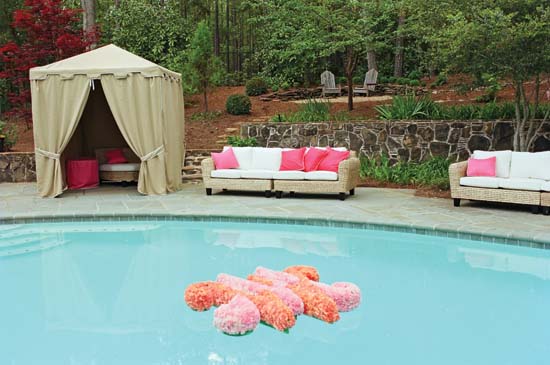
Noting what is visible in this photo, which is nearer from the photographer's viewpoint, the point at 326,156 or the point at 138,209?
the point at 138,209

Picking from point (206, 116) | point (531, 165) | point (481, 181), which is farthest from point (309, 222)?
point (206, 116)

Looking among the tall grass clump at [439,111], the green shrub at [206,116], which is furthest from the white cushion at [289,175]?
the green shrub at [206,116]

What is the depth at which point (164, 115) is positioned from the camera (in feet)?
30.4

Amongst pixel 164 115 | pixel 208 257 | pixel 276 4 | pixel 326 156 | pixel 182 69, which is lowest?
pixel 208 257

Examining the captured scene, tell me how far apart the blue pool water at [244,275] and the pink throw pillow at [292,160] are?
178 centimetres

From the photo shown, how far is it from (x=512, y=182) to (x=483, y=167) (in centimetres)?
54

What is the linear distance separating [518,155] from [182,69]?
8.63 metres

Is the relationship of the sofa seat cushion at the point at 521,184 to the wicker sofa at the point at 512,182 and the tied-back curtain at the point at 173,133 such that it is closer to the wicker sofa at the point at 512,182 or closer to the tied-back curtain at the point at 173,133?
the wicker sofa at the point at 512,182

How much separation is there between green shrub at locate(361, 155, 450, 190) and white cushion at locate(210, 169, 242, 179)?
2594 mm

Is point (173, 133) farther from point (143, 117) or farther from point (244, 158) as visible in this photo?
point (244, 158)

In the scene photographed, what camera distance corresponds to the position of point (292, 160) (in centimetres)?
907

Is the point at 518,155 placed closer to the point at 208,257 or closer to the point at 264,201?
the point at 264,201

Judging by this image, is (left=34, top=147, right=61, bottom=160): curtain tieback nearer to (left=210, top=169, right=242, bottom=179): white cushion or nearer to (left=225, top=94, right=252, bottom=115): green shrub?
(left=210, top=169, right=242, bottom=179): white cushion

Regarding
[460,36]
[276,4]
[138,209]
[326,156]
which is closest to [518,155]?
[460,36]
